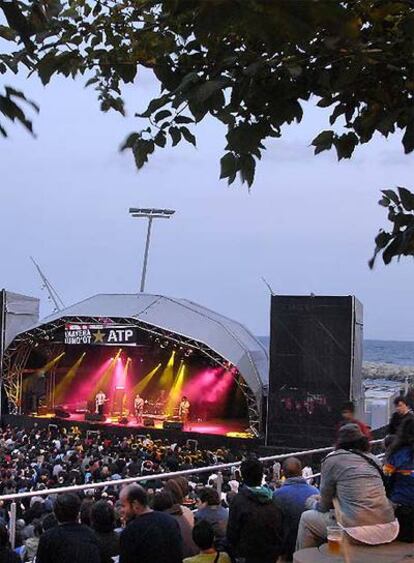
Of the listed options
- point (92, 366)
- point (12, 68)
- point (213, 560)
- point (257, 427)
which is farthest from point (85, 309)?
point (12, 68)

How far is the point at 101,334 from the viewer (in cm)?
2059

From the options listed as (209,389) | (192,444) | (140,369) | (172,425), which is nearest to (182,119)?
(192,444)

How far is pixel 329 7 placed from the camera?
844mm

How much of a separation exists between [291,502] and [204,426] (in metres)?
17.8

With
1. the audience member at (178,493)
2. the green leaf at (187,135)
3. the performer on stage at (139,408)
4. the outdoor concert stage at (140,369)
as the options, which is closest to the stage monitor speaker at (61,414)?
the outdoor concert stage at (140,369)

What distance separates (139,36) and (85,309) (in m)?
18.8

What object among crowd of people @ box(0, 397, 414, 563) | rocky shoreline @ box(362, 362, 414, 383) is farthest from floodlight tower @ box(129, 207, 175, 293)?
rocky shoreline @ box(362, 362, 414, 383)

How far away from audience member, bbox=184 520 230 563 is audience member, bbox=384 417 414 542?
0.92m

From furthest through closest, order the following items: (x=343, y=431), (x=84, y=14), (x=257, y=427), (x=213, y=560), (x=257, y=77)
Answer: (x=257, y=427), (x=213, y=560), (x=343, y=431), (x=84, y=14), (x=257, y=77)

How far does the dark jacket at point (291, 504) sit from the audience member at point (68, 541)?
3.91ft

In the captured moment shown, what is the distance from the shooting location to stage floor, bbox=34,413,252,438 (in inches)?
761

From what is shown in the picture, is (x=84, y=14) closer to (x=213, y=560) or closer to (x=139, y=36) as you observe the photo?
(x=139, y=36)

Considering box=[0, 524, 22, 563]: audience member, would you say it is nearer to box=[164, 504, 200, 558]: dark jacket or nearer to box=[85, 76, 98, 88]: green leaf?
box=[164, 504, 200, 558]: dark jacket

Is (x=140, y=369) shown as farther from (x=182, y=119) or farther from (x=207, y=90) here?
(x=207, y=90)
